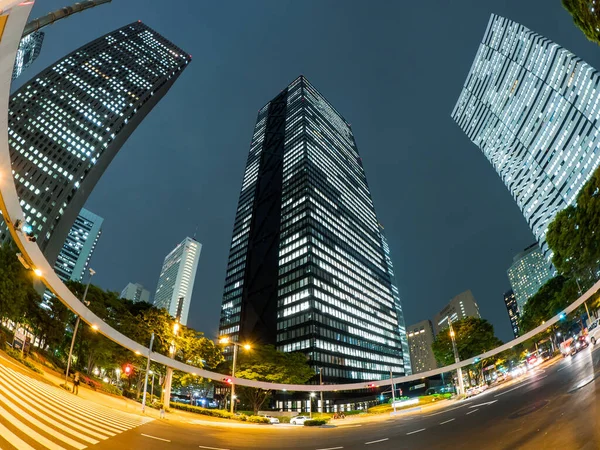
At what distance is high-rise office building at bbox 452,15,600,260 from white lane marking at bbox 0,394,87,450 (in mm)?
141341

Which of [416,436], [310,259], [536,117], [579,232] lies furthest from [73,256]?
[536,117]

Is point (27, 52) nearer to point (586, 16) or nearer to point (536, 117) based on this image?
point (586, 16)

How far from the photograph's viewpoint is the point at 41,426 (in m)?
11.6

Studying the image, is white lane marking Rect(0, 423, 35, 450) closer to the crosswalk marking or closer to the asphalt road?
the crosswalk marking

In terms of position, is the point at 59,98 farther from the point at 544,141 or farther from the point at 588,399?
the point at 544,141

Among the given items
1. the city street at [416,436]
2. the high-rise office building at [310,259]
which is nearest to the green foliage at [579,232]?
the city street at [416,436]

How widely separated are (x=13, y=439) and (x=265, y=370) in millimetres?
42471

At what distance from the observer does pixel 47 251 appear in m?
87.6

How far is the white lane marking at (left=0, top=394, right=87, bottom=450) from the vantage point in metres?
10.5

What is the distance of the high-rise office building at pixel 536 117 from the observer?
Answer: 109750 millimetres

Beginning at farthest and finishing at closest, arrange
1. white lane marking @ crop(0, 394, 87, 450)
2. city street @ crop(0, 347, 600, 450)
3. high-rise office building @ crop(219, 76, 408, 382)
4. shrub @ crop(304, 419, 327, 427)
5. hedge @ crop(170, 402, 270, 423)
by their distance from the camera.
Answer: high-rise office building @ crop(219, 76, 408, 382)
shrub @ crop(304, 419, 327, 427)
hedge @ crop(170, 402, 270, 423)
white lane marking @ crop(0, 394, 87, 450)
city street @ crop(0, 347, 600, 450)

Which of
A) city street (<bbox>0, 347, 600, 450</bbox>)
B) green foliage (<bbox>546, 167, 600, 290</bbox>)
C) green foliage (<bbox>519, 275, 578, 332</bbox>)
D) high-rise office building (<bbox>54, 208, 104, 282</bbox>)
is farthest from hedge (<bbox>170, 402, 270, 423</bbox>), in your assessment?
high-rise office building (<bbox>54, 208, 104, 282</bbox>)

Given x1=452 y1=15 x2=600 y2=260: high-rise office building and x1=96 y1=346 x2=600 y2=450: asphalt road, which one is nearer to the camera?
x1=96 y1=346 x2=600 y2=450: asphalt road

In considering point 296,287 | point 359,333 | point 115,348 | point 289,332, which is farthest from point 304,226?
point 115,348
